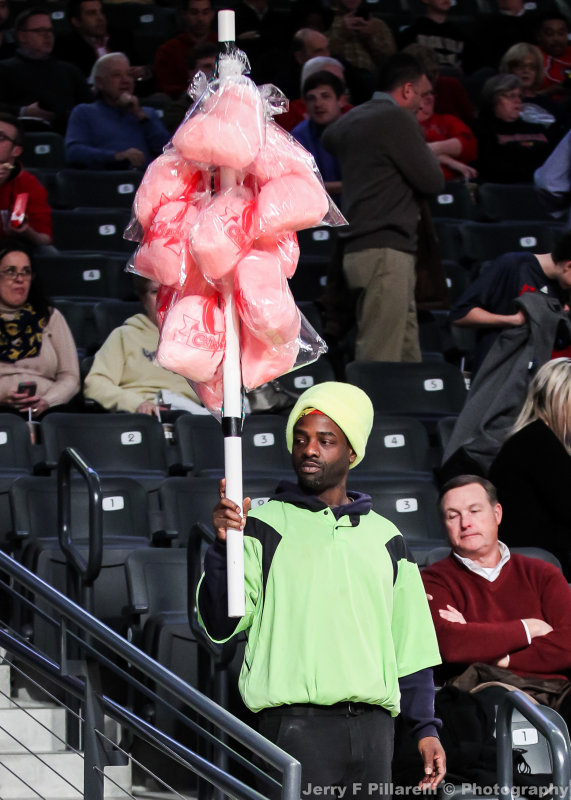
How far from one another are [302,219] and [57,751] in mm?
2145

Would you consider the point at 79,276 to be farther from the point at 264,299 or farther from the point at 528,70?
the point at 264,299

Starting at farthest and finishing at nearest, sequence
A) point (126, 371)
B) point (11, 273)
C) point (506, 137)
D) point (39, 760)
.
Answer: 1. point (506, 137)
2. point (126, 371)
3. point (11, 273)
4. point (39, 760)

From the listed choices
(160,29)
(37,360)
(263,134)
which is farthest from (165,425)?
(160,29)

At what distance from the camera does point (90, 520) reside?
4500mm

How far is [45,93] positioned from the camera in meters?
9.77

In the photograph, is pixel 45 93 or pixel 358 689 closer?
pixel 358 689

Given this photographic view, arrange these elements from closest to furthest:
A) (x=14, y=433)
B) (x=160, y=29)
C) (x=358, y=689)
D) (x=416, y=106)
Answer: (x=358, y=689) < (x=14, y=433) < (x=416, y=106) < (x=160, y=29)

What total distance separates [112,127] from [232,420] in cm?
617

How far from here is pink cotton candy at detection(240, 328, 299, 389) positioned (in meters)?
3.29

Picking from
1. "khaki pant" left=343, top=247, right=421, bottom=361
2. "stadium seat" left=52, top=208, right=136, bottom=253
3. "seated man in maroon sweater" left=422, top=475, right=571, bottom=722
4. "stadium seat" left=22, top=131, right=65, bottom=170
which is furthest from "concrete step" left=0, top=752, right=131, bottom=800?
"stadium seat" left=22, top=131, right=65, bottom=170

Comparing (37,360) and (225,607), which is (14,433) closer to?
(37,360)

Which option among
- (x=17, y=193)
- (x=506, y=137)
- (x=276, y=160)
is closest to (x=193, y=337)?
(x=276, y=160)

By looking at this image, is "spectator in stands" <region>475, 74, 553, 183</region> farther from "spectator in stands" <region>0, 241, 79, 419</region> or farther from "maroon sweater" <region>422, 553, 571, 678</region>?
"maroon sweater" <region>422, 553, 571, 678</region>

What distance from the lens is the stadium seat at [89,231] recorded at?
27.0ft
